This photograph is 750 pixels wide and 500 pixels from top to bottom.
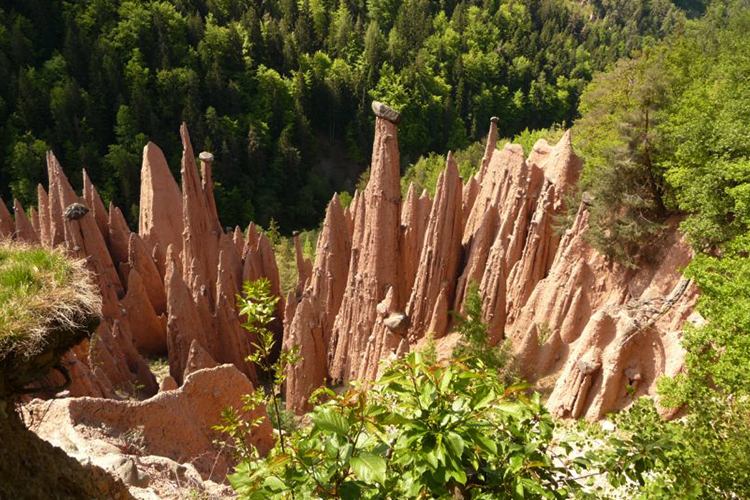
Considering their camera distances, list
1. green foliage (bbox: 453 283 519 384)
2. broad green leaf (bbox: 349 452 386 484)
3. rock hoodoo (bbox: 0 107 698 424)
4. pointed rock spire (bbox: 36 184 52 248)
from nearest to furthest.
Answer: broad green leaf (bbox: 349 452 386 484)
rock hoodoo (bbox: 0 107 698 424)
green foliage (bbox: 453 283 519 384)
pointed rock spire (bbox: 36 184 52 248)

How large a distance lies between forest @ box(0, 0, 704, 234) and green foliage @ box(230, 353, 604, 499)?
3482 centimetres

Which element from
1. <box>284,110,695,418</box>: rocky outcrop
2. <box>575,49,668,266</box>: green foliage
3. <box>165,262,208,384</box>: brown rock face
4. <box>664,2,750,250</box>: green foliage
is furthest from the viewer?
<box>165,262,208,384</box>: brown rock face

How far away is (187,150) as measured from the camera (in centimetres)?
1598

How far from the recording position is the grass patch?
3582 millimetres

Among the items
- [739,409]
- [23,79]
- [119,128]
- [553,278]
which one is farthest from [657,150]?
[23,79]

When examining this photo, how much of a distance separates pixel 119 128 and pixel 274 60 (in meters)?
19.3

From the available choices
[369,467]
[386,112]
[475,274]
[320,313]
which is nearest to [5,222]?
[320,313]

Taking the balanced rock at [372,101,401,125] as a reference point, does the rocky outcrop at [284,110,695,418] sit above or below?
below

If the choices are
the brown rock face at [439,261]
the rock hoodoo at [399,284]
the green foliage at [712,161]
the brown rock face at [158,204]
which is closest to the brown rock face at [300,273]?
the rock hoodoo at [399,284]

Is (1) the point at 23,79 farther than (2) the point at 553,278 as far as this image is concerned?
Yes

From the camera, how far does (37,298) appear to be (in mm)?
3867

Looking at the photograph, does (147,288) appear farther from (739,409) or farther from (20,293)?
(739,409)

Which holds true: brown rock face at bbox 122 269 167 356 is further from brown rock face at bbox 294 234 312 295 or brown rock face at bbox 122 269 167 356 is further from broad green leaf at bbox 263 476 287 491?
broad green leaf at bbox 263 476 287 491

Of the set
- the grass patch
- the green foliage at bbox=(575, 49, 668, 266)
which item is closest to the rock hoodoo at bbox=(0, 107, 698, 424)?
the green foliage at bbox=(575, 49, 668, 266)
